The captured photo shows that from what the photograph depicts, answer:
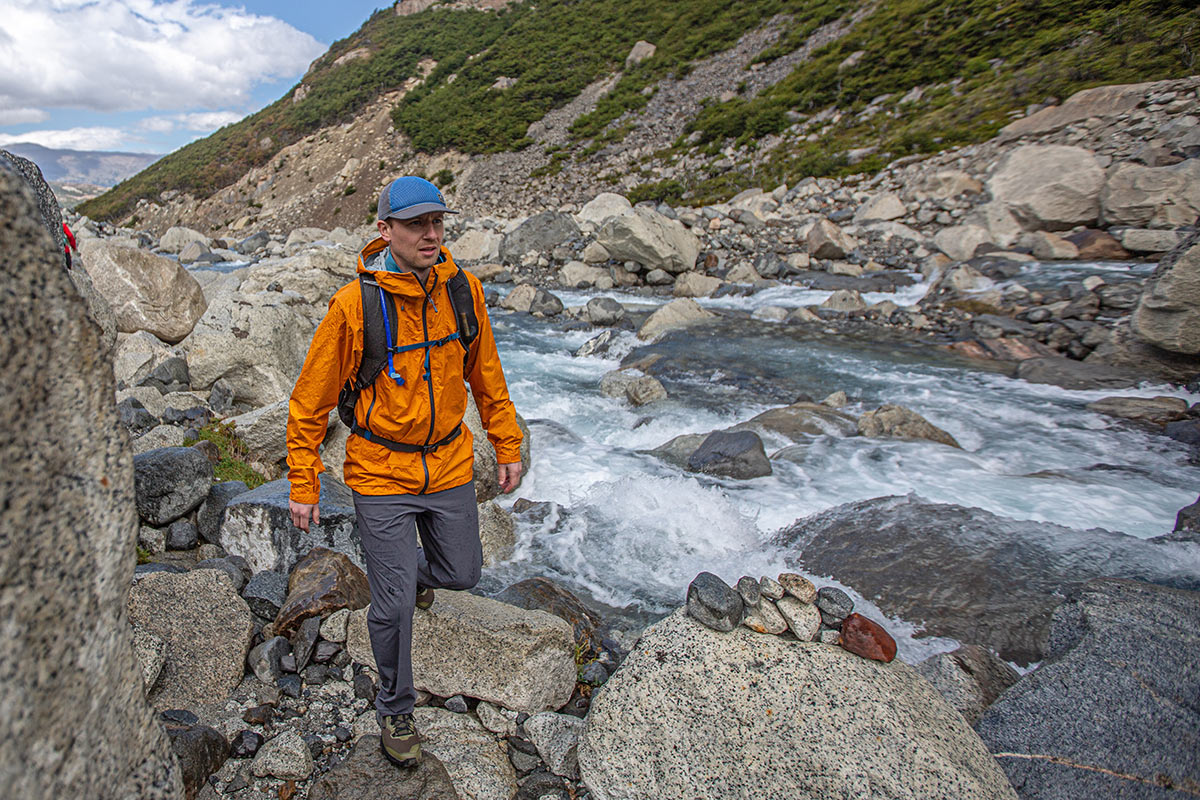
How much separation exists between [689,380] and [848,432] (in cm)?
316

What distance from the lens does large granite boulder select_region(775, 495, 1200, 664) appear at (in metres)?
4.52

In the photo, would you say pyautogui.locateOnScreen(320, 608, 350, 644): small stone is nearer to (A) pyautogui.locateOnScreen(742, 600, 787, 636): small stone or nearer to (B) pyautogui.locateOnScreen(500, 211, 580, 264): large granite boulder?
(A) pyautogui.locateOnScreen(742, 600, 787, 636): small stone

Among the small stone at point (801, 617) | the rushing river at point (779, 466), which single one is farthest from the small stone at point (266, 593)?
the small stone at point (801, 617)

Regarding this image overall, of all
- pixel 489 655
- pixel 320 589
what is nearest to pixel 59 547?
pixel 489 655

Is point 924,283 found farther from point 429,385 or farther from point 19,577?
point 19,577

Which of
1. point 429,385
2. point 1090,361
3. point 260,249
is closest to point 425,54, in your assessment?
point 260,249

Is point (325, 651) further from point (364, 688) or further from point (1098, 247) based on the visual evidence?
point (1098, 247)

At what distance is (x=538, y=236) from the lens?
21234mm

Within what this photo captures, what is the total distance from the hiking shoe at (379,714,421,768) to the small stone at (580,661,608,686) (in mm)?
1191

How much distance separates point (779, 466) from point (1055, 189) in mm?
13286

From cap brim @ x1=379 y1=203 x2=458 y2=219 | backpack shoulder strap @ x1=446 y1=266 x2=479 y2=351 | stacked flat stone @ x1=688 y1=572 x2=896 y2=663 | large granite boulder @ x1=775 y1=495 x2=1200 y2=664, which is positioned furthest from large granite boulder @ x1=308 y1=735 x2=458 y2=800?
large granite boulder @ x1=775 y1=495 x2=1200 y2=664

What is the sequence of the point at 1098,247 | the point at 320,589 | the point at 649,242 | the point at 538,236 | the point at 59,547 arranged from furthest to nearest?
the point at 538,236 < the point at 649,242 < the point at 1098,247 < the point at 320,589 < the point at 59,547

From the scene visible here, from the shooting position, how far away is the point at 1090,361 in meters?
10.4

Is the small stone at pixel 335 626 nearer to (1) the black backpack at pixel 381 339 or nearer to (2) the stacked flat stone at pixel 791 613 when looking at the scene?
(1) the black backpack at pixel 381 339
